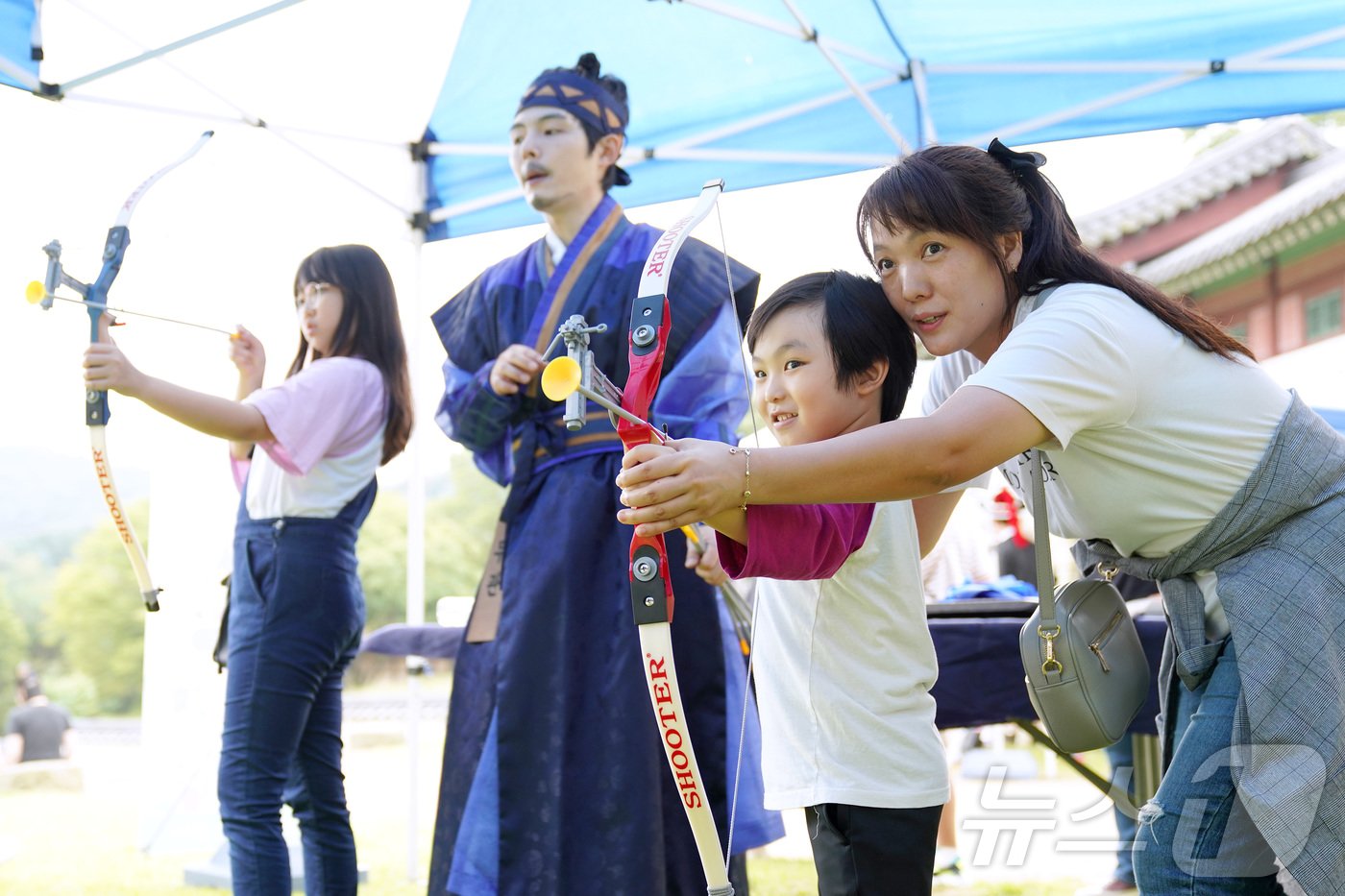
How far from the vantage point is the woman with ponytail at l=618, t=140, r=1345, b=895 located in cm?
124

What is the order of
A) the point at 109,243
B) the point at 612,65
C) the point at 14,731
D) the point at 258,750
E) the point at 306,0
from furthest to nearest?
the point at 14,731 → the point at 612,65 → the point at 306,0 → the point at 109,243 → the point at 258,750

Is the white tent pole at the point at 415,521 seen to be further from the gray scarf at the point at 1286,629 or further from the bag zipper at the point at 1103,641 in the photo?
the gray scarf at the point at 1286,629

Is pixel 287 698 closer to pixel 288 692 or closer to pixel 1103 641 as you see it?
pixel 288 692

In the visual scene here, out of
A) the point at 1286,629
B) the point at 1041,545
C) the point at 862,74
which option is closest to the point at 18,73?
the point at 862,74

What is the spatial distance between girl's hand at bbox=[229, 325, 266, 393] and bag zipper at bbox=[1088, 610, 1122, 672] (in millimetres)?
2225

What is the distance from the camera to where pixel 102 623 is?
30.0 meters

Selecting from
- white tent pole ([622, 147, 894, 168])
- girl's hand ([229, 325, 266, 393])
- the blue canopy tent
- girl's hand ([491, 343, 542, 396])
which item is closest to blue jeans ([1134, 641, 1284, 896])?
girl's hand ([491, 343, 542, 396])

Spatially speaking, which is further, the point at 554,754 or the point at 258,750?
the point at 258,750

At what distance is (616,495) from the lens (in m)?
2.35

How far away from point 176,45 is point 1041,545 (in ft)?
9.34

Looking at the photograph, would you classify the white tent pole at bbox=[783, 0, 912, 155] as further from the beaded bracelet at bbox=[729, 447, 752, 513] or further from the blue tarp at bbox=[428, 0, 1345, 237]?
the beaded bracelet at bbox=[729, 447, 752, 513]

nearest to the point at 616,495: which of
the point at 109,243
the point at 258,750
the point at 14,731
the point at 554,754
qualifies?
the point at 554,754

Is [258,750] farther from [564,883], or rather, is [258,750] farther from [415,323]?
[415,323]

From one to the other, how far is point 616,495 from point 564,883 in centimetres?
72
